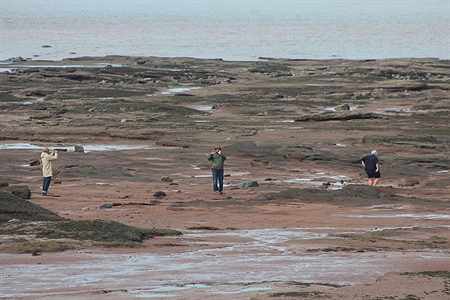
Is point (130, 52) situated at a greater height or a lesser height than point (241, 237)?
greater

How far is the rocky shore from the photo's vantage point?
13.1 m

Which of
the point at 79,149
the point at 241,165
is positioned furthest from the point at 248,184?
the point at 79,149

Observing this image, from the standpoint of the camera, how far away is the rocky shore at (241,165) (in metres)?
13.1

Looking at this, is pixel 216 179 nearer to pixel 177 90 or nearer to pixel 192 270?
pixel 192 270

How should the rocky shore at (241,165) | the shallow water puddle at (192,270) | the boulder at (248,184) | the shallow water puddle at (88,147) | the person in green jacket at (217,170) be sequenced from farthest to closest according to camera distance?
the shallow water puddle at (88,147) < the boulder at (248,184) < the person in green jacket at (217,170) < the rocky shore at (241,165) < the shallow water puddle at (192,270)

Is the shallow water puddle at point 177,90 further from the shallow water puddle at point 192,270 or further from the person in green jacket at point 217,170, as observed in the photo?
the shallow water puddle at point 192,270

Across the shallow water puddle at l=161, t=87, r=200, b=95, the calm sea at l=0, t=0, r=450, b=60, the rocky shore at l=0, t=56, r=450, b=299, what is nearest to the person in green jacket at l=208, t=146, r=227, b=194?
the rocky shore at l=0, t=56, r=450, b=299

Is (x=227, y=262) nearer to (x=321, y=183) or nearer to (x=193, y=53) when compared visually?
(x=321, y=183)

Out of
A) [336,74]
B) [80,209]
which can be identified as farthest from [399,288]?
[336,74]

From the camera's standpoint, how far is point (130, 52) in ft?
346

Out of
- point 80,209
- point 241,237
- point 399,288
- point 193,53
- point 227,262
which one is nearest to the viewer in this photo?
point 399,288

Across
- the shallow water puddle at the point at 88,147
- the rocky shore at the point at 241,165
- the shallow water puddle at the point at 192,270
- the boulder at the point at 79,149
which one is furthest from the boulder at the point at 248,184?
the shallow water puddle at the point at 88,147

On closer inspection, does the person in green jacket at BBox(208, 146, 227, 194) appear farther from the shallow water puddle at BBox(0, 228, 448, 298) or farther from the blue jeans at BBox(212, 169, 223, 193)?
the shallow water puddle at BBox(0, 228, 448, 298)

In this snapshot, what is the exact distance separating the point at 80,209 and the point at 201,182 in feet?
20.9
